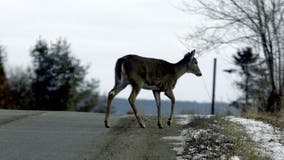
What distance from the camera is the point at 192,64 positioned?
20234 mm

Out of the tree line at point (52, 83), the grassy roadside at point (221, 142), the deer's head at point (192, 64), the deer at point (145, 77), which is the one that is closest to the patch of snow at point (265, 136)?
the grassy roadside at point (221, 142)

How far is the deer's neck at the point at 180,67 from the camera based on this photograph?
63.8ft

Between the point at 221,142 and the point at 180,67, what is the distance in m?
5.49

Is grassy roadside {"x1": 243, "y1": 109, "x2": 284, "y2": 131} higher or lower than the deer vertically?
lower

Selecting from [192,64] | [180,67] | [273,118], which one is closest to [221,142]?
[180,67]

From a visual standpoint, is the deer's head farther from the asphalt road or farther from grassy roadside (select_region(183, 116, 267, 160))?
grassy roadside (select_region(183, 116, 267, 160))

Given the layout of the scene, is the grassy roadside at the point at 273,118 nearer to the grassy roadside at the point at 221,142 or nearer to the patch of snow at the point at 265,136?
the patch of snow at the point at 265,136

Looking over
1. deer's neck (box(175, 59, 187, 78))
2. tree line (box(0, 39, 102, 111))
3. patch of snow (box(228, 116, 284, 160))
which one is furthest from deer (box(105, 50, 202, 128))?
tree line (box(0, 39, 102, 111))

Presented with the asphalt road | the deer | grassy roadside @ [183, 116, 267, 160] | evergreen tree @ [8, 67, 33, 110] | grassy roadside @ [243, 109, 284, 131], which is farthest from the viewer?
evergreen tree @ [8, 67, 33, 110]

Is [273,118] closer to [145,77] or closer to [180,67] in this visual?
[180,67]

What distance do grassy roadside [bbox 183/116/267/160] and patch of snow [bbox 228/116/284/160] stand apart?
210mm

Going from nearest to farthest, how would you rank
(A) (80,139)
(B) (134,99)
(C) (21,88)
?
1. (A) (80,139)
2. (B) (134,99)
3. (C) (21,88)

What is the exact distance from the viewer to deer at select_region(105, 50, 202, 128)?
59.5ft

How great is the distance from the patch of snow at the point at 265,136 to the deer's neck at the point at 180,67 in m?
1.94
